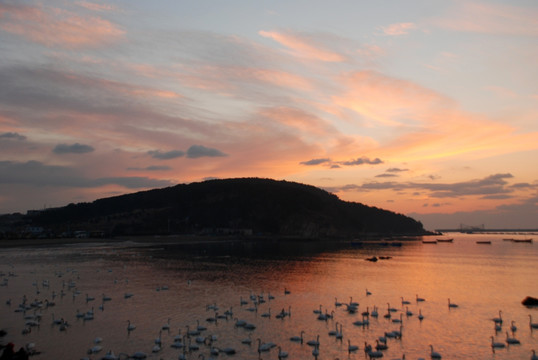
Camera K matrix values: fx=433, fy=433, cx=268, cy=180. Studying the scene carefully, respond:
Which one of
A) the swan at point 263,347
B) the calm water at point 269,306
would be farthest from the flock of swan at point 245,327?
the calm water at point 269,306

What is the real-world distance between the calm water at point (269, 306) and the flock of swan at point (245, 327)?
214 millimetres

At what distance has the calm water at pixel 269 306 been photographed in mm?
33031

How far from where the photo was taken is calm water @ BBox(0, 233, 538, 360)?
33.0m

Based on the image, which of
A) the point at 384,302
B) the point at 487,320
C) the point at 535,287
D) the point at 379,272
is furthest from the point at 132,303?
the point at 535,287

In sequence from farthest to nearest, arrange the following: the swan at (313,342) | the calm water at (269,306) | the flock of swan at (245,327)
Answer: the calm water at (269,306) → the swan at (313,342) → the flock of swan at (245,327)

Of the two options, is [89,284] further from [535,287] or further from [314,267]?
[535,287]

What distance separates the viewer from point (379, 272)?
265 feet

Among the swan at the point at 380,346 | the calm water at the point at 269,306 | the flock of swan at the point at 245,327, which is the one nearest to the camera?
the flock of swan at the point at 245,327

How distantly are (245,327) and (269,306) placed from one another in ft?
32.3

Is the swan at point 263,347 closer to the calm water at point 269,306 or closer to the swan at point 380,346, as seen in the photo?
the calm water at point 269,306

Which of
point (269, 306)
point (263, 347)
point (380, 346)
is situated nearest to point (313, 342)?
point (263, 347)

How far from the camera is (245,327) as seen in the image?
124ft

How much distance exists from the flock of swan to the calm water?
0.70 feet

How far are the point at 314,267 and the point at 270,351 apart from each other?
57.4 m
